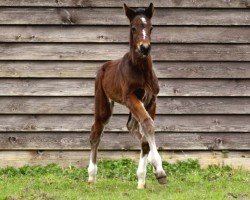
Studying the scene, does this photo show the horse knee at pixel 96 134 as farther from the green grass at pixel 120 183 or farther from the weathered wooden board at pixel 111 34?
the weathered wooden board at pixel 111 34

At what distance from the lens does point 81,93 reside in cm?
1123

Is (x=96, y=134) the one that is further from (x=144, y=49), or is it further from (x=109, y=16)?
(x=109, y=16)

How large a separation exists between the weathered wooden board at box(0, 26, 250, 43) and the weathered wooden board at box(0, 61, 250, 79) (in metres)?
0.36

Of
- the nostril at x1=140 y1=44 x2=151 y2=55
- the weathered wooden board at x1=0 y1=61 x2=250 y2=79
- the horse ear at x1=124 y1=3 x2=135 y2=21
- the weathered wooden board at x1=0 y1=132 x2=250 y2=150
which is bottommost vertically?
the weathered wooden board at x1=0 y1=132 x2=250 y2=150

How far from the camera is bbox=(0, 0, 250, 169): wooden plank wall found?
11188mm

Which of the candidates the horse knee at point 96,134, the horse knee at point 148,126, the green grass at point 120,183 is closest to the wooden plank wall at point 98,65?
Answer: the green grass at point 120,183

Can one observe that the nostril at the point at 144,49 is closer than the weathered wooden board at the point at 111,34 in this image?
Yes

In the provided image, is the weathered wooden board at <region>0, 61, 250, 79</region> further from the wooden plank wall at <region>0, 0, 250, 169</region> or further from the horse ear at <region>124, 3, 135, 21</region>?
the horse ear at <region>124, 3, 135, 21</region>

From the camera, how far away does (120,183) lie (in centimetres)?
948

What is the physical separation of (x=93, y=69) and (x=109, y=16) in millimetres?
857

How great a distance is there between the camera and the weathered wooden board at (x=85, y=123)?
11.2 m

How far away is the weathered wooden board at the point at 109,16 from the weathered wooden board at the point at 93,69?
63 centimetres

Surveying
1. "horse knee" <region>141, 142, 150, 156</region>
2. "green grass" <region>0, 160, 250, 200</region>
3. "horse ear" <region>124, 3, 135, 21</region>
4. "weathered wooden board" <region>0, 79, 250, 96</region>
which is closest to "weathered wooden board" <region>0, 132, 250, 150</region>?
"green grass" <region>0, 160, 250, 200</region>

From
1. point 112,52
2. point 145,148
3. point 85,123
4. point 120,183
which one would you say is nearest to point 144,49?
point 145,148
